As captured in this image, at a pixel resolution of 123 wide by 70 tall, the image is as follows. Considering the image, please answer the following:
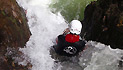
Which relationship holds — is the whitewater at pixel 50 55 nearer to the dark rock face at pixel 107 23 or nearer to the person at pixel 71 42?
the dark rock face at pixel 107 23

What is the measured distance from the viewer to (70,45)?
13.4 feet

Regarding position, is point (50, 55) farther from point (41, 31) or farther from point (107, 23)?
point (107, 23)

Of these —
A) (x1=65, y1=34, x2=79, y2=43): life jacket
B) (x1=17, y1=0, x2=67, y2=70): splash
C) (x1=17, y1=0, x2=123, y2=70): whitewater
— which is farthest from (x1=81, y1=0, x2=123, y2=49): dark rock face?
(x1=65, y1=34, x2=79, y2=43): life jacket

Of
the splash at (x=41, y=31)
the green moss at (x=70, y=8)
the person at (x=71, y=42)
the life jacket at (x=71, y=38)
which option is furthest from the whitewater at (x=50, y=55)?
the green moss at (x=70, y=8)

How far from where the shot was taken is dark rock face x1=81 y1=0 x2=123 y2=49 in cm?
555

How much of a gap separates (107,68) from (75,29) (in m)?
1.71

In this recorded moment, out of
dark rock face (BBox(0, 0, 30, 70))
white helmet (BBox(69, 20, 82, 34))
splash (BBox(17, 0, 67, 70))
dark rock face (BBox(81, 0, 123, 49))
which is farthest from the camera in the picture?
dark rock face (BBox(81, 0, 123, 49))

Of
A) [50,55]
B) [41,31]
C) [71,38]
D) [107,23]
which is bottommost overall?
[71,38]

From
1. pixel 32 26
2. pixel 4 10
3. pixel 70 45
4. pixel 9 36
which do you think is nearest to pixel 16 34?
pixel 9 36

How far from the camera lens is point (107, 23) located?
5.80 meters

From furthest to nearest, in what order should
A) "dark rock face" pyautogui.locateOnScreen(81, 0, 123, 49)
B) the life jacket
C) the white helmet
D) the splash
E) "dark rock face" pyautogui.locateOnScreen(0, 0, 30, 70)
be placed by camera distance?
"dark rock face" pyautogui.locateOnScreen(81, 0, 123, 49) → the splash → the white helmet → the life jacket → "dark rock face" pyautogui.locateOnScreen(0, 0, 30, 70)

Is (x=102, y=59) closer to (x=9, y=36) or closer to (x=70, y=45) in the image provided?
(x=70, y=45)

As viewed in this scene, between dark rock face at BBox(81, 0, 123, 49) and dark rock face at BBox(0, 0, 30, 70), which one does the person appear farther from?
dark rock face at BBox(81, 0, 123, 49)

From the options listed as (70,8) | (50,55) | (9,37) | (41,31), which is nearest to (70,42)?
(50,55)
